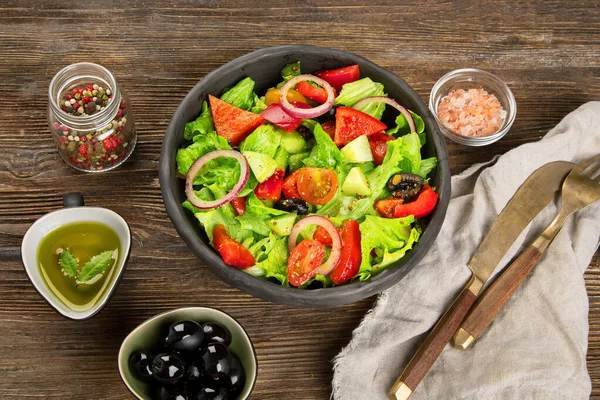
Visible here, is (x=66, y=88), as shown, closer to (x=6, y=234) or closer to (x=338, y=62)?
(x=6, y=234)

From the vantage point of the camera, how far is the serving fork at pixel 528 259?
2.62 metres

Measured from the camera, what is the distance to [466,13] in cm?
319

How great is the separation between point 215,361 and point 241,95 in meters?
0.94

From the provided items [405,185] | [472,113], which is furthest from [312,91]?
[472,113]

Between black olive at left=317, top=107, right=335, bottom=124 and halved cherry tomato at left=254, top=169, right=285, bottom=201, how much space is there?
0.28 m

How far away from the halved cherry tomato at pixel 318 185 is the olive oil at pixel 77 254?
695 mm

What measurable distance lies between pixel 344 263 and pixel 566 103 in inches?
53.0

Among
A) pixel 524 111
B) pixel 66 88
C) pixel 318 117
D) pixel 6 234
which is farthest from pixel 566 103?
pixel 6 234

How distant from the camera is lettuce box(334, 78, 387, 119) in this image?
8.63ft

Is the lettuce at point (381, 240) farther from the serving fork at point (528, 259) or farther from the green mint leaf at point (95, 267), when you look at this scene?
the green mint leaf at point (95, 267)

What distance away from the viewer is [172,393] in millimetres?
2373

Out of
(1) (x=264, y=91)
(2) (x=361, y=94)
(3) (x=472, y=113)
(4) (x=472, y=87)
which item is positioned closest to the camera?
(2) (x=361, y=94)

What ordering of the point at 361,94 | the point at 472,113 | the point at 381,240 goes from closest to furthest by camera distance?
the point at 381,240 < the point at 361,94 < the point at 472,113

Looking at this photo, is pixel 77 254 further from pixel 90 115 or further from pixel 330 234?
pixel 330 234
